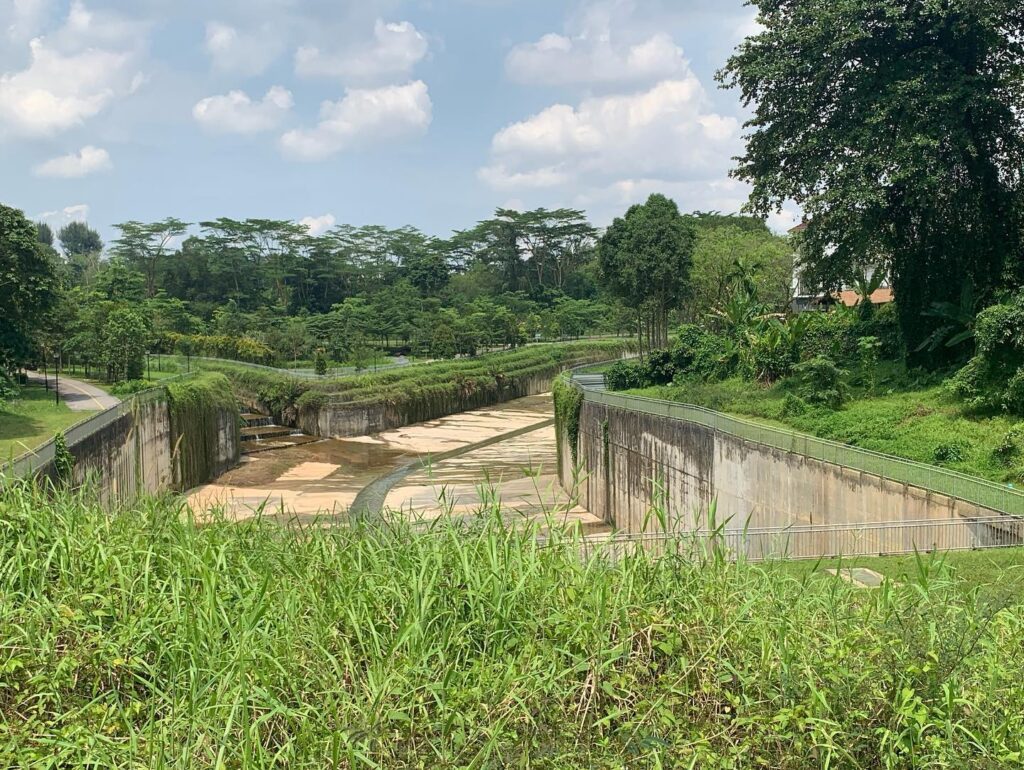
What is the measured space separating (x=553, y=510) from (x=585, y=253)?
346 feet

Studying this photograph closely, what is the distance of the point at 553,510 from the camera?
7398 mm

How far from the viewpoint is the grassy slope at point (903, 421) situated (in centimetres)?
1766

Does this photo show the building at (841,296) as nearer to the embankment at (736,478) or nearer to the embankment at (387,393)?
the embankment at (736,478)

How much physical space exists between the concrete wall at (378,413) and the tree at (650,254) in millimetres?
17569

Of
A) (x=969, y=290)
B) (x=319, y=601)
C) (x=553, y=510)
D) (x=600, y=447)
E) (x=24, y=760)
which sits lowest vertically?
(x=600, y=447)

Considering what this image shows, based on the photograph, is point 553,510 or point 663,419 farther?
point 663,419

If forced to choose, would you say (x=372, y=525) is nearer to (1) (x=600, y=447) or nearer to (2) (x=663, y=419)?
(2) (x=663, y=419)

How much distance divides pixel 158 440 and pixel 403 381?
24.0m

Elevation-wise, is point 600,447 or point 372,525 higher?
point 372,525

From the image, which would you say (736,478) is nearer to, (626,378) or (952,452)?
(952,452)

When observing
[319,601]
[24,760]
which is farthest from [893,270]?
[24,760]

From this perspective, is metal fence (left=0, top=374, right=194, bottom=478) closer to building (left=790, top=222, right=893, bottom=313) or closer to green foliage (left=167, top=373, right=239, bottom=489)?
green foliage (left=167, top=373, right=239, bottom=489)

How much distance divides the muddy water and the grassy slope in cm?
785

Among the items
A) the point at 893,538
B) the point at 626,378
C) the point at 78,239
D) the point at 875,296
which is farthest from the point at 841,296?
the point at 78,239
